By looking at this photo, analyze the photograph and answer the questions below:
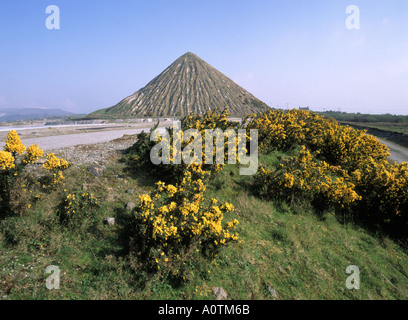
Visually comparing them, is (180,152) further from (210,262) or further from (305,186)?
(305,186)

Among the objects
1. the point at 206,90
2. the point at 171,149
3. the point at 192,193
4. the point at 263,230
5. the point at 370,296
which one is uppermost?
the point at 206,90

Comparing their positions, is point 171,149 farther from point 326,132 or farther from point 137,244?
point 326,132

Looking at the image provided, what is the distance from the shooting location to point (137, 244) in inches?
177

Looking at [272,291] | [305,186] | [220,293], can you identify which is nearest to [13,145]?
[220,293]

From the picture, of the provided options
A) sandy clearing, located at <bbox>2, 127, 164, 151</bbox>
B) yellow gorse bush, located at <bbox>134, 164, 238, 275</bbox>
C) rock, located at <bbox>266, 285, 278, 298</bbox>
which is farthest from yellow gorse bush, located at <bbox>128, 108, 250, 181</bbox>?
sandy clearing, located at <bbox>2, 127, 164, 151</bbox>

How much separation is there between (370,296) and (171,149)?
23.3 feet

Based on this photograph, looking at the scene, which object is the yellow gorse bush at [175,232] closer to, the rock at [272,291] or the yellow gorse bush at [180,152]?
the rock at [272,291]

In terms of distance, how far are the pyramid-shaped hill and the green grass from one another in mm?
53140

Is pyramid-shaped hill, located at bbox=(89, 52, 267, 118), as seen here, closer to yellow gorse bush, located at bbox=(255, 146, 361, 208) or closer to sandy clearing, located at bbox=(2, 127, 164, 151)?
sandy clearing, located at bbox=(2, 127, 164, 151)

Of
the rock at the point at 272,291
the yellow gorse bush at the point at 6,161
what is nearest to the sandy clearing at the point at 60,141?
the yellow gorse bush at the point at 6,161

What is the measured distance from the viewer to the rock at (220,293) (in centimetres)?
419

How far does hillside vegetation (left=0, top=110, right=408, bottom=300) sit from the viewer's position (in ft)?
13.7

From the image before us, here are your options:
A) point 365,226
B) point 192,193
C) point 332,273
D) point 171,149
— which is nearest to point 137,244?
point 192,193
